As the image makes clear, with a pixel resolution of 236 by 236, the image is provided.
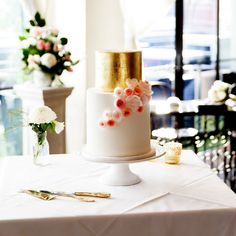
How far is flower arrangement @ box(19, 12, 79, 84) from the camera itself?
13.1 ft

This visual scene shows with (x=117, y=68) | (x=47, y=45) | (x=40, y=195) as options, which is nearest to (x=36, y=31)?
(x=47, y=45)

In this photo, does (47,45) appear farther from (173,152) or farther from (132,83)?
(132,83)

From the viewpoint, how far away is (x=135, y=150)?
2.27 metres

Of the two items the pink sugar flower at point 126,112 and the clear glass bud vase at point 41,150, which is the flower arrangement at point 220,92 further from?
the pink sugar flower at point 126,112

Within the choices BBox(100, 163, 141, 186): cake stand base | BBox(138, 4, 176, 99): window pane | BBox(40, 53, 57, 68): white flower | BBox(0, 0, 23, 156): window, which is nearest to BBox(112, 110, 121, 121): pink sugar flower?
BBox(100, 163, 141, 186): cake stand base

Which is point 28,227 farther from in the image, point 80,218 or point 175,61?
point 175,61

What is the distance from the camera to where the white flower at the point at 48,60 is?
3955 millimetres

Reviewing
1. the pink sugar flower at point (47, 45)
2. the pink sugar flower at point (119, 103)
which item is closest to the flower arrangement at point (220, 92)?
the pink sugar flower at point (47, 45)

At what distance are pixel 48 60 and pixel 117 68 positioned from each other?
181cm

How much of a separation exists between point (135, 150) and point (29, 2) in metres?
2.42

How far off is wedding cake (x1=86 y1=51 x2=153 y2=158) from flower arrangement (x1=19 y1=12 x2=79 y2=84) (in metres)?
1.76

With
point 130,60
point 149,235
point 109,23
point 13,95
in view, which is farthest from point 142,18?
point 149,235

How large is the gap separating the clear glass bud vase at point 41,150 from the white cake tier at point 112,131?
36cm

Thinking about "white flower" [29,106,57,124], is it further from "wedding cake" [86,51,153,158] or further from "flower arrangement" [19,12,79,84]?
"flower arrangement" [19,12,79,84]
